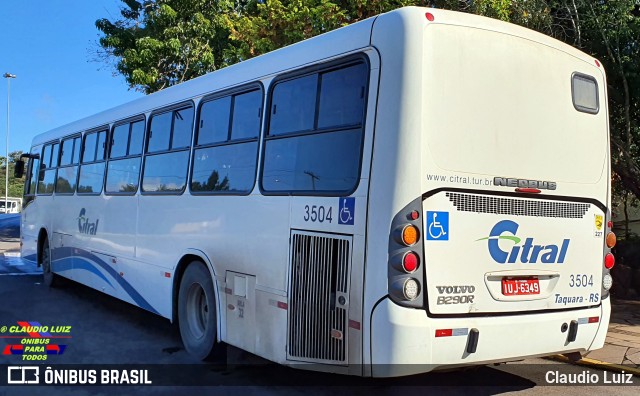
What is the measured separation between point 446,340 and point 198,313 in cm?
339

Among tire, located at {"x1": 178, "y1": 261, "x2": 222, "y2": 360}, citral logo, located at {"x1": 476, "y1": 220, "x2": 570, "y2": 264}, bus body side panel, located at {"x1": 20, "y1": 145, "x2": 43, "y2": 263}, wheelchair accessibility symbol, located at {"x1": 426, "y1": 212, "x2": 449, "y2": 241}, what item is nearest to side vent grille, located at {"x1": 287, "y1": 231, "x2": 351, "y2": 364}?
wheelchair accessibility symbol, located at {"x1": 426, "y1": 212, "x2": 449, "y2": 241}

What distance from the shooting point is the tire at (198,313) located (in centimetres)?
605

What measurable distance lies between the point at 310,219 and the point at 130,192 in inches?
170

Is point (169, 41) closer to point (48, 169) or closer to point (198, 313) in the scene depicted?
point (48, 169)

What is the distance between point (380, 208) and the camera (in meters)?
4.09

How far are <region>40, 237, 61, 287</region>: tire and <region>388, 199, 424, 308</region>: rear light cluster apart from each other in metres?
9.26

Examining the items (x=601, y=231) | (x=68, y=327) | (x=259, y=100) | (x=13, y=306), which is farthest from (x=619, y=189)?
(x=13, y=306)

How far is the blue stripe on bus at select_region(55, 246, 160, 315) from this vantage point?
7.66m

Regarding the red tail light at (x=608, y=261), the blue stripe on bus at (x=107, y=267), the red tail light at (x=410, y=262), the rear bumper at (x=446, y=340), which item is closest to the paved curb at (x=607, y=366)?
the red tail light at (x=608, y=261)

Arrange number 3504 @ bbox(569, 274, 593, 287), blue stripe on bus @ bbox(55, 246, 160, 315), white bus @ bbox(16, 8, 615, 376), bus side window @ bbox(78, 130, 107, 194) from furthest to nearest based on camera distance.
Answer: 1. bus side window @ bbox(78, 130, 107, 194)
2. blue stripe on bus @ bbox(55, 246, 160, 315)
3. number 3504 @ bbox(569, 274, 593, 287)
4. white bus @ bbox(16, 8, 615, 376)

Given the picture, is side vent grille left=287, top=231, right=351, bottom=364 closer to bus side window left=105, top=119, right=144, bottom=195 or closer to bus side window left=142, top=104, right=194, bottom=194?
bus side window left=142, top=104, right=194, bottom=194

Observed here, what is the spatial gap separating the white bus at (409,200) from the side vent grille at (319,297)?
15 mm

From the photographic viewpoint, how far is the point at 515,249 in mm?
4496

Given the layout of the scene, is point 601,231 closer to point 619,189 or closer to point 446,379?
point 446,379
